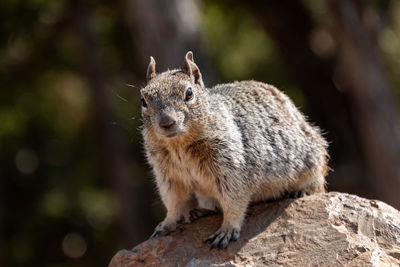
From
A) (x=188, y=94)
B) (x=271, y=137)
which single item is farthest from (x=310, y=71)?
(x=188, y=94)

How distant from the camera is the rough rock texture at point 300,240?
558 centimetres

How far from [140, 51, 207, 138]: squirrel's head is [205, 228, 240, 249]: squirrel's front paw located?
957 mm

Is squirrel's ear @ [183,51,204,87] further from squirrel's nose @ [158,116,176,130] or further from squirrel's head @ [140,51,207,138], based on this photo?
squirrel's nose @ [158,116,176,130]

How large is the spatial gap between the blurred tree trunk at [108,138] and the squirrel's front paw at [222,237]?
8.51 meters

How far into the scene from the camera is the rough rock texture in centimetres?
558

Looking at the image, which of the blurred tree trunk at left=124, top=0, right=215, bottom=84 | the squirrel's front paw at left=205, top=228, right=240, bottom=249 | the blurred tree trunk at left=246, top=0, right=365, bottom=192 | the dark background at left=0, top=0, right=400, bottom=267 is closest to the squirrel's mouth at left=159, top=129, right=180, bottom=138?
the squirrel's front paw at left=205, top=228, right=240, bottom=249

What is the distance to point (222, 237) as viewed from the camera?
6.01 metres

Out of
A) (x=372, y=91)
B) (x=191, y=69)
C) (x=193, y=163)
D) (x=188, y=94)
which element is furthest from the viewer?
(x=372, y=91)

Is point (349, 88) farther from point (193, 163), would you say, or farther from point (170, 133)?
point (170, 133)

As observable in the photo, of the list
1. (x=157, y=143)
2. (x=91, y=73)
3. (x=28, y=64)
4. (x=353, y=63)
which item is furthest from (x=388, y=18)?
(x=157, y=143)

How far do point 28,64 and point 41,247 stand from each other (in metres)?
4.77

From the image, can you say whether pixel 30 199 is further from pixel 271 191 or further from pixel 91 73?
pixel 271 191

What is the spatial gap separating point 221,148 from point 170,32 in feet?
20.0

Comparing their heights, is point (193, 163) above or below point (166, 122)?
below
